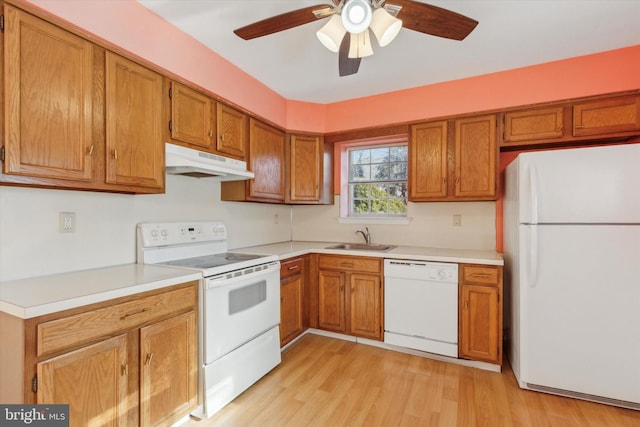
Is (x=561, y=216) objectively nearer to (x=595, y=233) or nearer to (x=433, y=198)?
(x=595, y=233)

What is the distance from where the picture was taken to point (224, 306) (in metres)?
1.92

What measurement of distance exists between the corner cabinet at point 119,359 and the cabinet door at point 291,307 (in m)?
0.92

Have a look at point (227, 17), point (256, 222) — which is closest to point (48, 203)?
point (227, 17)

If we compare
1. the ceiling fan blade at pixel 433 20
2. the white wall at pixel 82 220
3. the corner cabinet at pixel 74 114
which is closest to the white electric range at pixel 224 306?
the white wall at pixel 82 220

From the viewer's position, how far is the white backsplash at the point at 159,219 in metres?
1.54

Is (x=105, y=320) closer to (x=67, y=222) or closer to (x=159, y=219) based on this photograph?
(x=67, y=222)

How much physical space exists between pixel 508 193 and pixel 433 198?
0.61 meters

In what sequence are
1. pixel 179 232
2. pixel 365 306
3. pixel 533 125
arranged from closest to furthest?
1. pixel 179 232
2. pixel 533 125
3. pixel 365 306

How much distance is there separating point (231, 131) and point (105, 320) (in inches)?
66.6

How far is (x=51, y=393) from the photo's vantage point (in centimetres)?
119

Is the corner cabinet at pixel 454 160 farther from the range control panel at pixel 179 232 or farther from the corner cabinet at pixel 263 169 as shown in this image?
the range control panel at pixel 179 232

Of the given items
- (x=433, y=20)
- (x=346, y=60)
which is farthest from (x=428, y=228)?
(x=433, y=20)

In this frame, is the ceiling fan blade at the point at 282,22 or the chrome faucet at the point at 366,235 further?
the chrome faucet at the point at 366,235

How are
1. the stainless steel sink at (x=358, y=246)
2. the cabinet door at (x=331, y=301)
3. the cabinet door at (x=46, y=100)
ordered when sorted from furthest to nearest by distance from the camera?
the stainless steel sink at (x=358, y=246), the cabinet door at (x=331, y=301), the cabinet door at (x=46, y=100)
